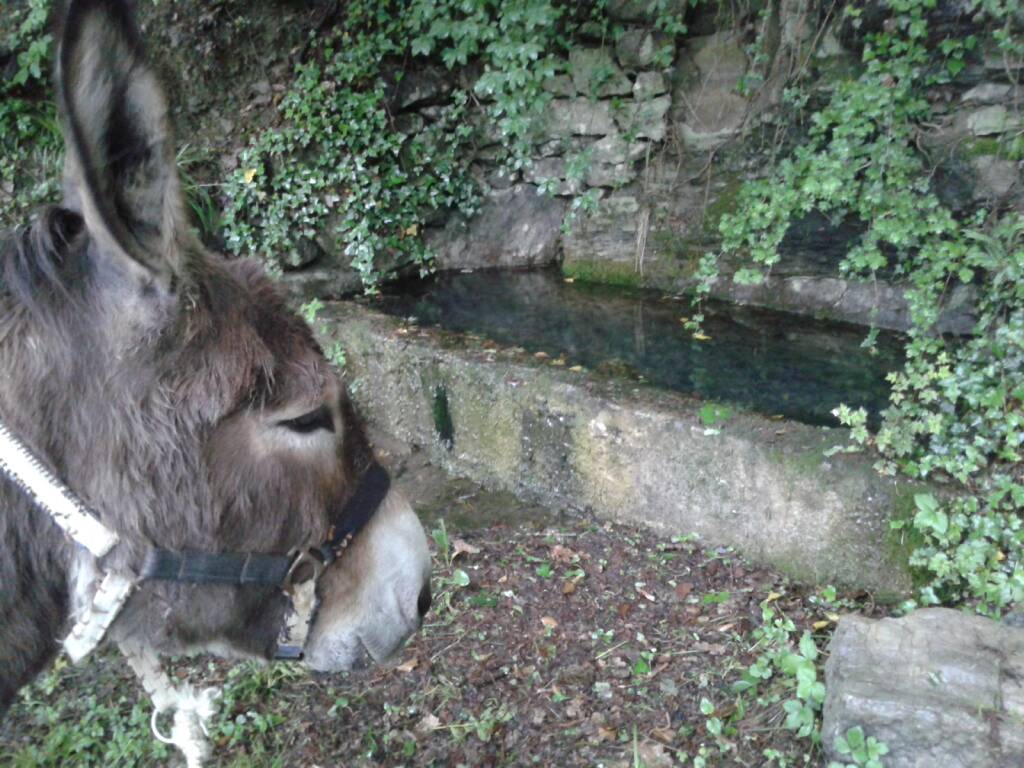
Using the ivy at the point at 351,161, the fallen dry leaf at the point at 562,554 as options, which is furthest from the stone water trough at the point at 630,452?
the ivy at the point at 351,161

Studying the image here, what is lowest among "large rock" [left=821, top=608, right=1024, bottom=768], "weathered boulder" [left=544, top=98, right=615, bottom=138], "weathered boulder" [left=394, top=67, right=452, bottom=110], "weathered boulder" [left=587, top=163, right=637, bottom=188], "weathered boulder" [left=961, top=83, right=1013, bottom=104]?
"large rock" [left=821, top=608, right=1024, bottom=768]

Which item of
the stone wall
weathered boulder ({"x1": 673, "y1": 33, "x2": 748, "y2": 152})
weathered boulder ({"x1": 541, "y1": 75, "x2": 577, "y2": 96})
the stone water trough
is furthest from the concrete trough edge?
weathered boulder ({"x1": 673, "y1": 33, "x2": 748, "y2": 152})

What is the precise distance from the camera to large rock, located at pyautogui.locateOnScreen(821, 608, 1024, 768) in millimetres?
2143

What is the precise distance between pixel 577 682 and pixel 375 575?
140 cm

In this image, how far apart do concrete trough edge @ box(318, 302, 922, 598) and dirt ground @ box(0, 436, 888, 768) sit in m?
0.20

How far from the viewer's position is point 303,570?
168cm

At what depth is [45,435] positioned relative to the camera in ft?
4.62

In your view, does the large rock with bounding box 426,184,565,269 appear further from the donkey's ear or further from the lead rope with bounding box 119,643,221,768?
the donkey's ear

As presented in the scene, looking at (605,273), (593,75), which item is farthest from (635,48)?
(605,273)

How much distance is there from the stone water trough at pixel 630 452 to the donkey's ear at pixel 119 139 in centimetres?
253

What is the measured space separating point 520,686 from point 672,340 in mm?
2695

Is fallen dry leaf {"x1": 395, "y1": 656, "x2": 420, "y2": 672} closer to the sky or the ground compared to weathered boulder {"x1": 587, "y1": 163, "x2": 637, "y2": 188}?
closer to the ground

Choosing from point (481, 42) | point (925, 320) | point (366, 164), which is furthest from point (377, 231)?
point (925, 320)

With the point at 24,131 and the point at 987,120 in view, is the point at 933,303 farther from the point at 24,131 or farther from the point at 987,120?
the point at 24,131
